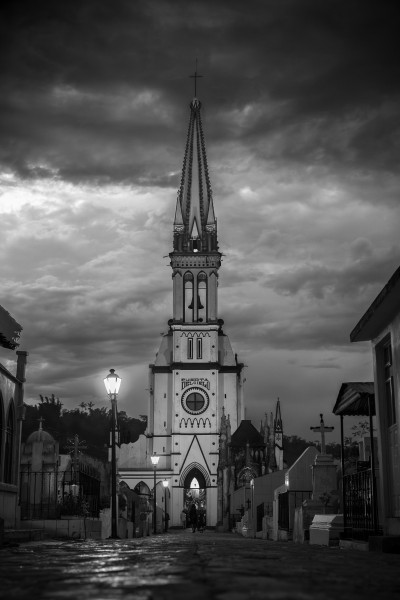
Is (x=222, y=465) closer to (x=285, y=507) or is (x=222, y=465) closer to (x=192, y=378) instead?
(x=192, y=378)

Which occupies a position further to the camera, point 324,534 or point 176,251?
point 176,251

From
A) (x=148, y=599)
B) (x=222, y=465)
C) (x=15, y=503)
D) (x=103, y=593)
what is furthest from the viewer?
(x=222, y=465)

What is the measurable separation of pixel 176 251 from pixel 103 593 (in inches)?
2942

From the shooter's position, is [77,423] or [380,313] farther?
[77,423]

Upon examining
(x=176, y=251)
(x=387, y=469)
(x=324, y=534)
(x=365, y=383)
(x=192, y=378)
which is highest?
(x=176, y=251)

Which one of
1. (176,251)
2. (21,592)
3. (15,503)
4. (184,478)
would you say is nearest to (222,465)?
(184,478)

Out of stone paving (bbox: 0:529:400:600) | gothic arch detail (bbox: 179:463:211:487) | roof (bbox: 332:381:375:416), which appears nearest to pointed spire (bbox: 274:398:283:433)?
gothic arch detail (bbox: 179:463:211:487)

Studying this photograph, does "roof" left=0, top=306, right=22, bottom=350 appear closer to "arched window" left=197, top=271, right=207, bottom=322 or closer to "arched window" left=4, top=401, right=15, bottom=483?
"arched window" left=4, top=401, right=15, bottom=483

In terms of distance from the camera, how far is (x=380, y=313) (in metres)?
12.0

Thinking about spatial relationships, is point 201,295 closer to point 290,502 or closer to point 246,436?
point 246,436

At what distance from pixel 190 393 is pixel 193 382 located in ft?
3.48

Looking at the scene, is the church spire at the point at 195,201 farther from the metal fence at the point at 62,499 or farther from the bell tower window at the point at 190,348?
the metal fence at the point at 62,499

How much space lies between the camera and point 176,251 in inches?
3081

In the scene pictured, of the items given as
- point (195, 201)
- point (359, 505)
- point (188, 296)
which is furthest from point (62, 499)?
point (195, 201)
